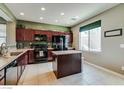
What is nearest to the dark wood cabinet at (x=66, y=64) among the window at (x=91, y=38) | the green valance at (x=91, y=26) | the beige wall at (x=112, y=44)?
the beige wall at (x=112, y=44)

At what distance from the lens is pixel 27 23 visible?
6.40m

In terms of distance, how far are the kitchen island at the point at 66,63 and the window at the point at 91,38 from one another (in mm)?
1567

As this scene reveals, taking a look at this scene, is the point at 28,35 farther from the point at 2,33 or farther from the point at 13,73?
the point at 13,73

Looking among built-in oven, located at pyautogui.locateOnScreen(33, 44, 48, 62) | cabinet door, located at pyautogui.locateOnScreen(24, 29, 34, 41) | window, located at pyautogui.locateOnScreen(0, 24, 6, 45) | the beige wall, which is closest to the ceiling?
the beige wall

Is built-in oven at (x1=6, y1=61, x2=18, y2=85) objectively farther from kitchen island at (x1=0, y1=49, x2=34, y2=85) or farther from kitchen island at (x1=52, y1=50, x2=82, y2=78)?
kitchen island at (x1=52, y1=50, x2=82, y2=78)

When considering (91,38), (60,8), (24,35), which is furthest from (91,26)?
(24,35)

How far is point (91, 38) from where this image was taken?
5.67 meters

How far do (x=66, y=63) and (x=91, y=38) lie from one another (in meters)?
2.67

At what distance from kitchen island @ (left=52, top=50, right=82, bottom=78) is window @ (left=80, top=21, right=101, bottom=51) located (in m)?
1.57

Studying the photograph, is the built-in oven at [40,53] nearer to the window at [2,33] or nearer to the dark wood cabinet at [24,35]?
the dark wood cabinet at [24,35]
